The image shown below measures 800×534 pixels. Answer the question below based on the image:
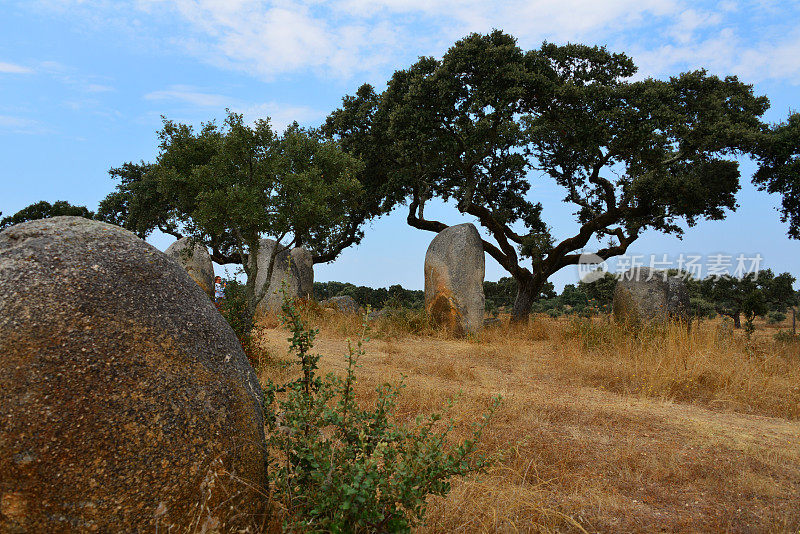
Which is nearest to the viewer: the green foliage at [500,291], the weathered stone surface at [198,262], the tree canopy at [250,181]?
the tree canopy at [250,181]

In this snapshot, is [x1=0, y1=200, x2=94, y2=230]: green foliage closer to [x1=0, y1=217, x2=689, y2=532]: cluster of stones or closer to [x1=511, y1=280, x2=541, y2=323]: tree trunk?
[x1=511, y1=280, x2=541, y2=323]: tree trunk

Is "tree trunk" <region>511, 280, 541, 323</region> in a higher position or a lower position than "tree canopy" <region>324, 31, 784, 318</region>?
lower

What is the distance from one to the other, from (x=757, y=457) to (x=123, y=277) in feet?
19.3

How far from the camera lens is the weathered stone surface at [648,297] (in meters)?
16.4

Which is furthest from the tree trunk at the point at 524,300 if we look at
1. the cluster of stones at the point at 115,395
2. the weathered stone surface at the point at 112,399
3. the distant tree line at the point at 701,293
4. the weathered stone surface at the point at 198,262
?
the weathered stone surface at the point at 112,399

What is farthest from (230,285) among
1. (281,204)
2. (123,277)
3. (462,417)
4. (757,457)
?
(757,457)

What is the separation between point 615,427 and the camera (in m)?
6.11

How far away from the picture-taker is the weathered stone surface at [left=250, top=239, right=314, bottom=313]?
19031 mm

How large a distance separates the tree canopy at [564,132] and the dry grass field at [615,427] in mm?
5479

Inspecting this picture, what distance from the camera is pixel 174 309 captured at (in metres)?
2.83

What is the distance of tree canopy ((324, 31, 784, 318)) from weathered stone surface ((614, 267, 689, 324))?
166 cm

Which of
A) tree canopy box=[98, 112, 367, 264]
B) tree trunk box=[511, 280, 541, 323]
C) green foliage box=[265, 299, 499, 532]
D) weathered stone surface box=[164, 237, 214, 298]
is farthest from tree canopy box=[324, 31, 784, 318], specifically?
green foliage box=[265, 299, 499, 532]

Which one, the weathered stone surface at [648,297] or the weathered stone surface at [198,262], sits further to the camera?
the weathered stone surface at [198,262]

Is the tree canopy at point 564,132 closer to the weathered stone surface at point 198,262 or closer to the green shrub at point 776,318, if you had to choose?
the weathered stone surface at point 198,262
